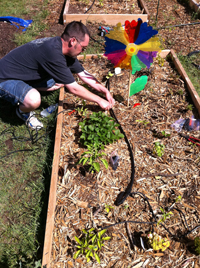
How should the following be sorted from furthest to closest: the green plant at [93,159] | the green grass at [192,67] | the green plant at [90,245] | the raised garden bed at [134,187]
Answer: the green grass at [192,67] < the green plant at [93,159] < the raised garden bed at [134,187] < the green plant at [90,245]

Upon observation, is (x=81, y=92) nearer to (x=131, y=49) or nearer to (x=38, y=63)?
(x=38, y=63)

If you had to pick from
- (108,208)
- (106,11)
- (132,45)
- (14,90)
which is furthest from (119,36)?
(106,11)

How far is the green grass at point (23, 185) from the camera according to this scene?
2149mm

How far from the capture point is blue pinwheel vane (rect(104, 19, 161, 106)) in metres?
2.43

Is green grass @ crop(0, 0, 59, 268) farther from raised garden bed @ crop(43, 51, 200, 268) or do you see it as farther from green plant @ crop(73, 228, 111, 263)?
green plant @ crop(73, 228, 111, 263)

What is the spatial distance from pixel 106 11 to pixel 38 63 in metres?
3.41

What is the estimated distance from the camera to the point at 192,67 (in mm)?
3939

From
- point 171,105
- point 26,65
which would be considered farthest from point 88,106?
point 171,105

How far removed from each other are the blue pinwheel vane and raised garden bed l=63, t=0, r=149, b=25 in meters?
2.59

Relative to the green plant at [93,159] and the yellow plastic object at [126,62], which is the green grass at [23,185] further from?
the yellow plastic object at [126,62]

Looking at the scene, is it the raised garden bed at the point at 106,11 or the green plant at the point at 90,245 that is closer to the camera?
the green plant at the point at 90,245

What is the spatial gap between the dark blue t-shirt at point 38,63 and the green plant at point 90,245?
1677 mm

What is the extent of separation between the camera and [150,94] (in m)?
3.34

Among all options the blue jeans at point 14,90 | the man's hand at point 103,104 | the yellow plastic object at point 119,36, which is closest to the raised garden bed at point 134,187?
the man's hand at point 103,104
